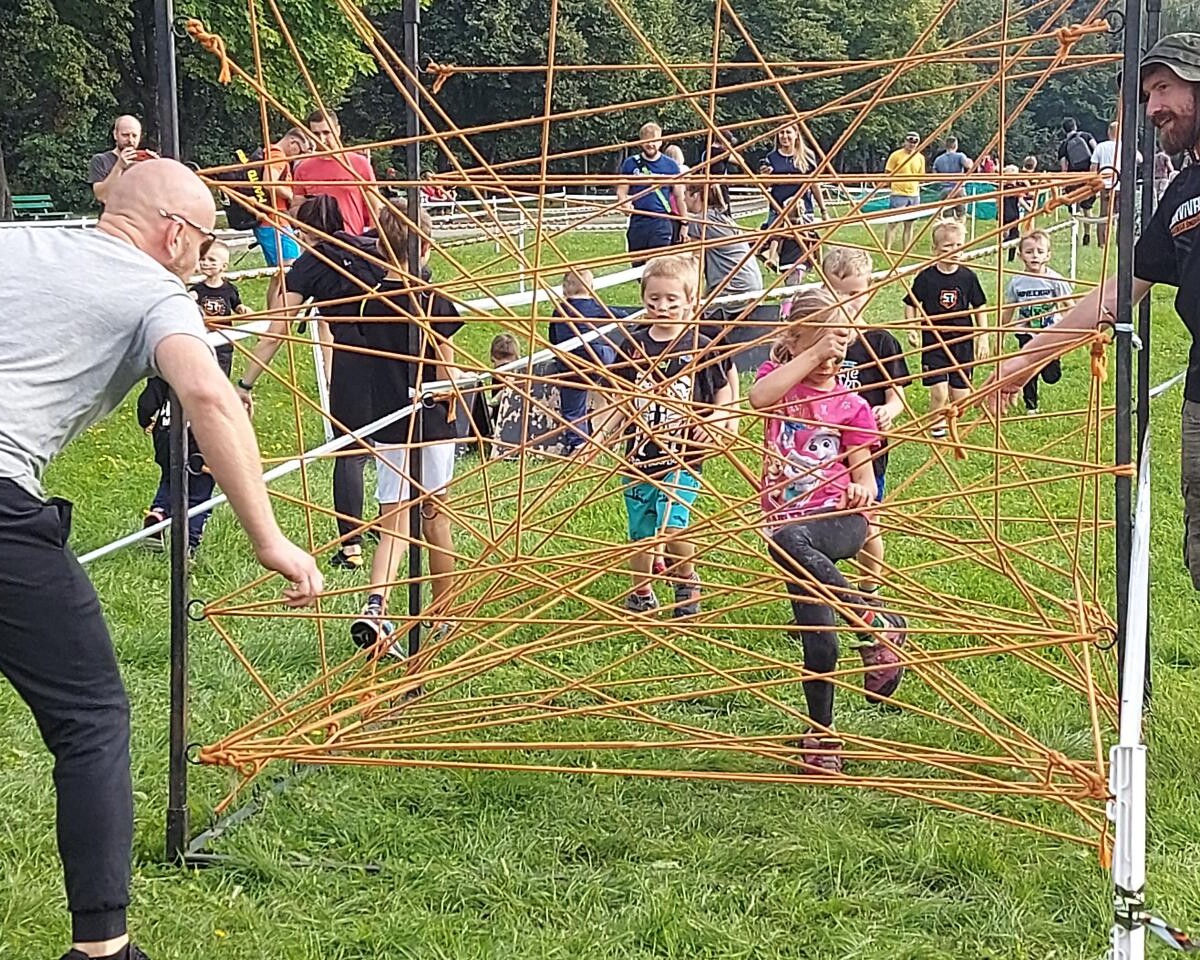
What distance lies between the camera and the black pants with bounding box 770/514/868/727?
388 cm

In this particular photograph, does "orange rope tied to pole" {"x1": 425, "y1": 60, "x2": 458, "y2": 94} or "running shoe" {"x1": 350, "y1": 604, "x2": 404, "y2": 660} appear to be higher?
"orange rope tied to pole" {"x1": 425, "y1": 60, "x2": 458, "y2": 94}

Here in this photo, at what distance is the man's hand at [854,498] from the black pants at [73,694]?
6.73 ft

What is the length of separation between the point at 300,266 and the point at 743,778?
2836mm

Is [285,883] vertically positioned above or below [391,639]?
below

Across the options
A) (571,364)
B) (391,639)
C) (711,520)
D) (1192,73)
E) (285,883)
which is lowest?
(285,883)

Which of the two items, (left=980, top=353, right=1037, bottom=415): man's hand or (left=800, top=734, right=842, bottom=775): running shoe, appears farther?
(left=800, top=734, right=842, bottom=775): running shoe

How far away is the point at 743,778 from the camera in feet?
Answer: 11.6

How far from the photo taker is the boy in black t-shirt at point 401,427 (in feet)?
14.8

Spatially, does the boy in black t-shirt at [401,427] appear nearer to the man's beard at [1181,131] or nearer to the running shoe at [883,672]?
the running shoe at [883,672]

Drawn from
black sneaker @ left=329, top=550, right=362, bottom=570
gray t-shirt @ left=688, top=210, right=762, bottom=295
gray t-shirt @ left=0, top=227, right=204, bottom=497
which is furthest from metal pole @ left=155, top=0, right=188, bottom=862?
gray t-shirt @ left=688, top=210, right=762, bottom=295

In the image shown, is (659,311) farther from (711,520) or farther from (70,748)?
(70,748)

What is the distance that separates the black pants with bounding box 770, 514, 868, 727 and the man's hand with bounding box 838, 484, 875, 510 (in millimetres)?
40

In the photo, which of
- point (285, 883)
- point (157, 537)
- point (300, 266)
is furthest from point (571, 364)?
point (157, 537)

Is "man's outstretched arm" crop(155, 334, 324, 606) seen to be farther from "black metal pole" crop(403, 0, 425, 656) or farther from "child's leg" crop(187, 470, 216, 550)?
"child's leg" crop(187, 470, 216, 550)
